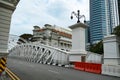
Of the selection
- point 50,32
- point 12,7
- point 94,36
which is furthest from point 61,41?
point 12,7

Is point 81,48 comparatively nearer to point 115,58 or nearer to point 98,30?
point 115,58

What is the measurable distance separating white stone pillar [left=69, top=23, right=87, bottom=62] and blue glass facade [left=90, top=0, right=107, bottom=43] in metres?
86.6

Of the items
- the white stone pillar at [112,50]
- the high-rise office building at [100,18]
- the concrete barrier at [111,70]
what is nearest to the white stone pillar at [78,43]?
the white stone pillar at [112,50]

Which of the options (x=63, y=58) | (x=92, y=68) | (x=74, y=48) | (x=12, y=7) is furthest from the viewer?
(x=63, y=58)

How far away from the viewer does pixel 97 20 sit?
113 meters

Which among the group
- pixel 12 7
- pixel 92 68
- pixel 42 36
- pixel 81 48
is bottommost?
pixel 92 68

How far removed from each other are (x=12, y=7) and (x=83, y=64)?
11.7 metres

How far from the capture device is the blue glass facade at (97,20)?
357ft

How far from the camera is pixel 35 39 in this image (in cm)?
8756

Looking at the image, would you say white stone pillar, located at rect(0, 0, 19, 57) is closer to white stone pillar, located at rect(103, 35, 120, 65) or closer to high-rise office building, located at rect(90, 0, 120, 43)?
white stone pillar, located at rect(103, 35, 120, 65)

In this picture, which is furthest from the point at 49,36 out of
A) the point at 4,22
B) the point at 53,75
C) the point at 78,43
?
the point at 53,75

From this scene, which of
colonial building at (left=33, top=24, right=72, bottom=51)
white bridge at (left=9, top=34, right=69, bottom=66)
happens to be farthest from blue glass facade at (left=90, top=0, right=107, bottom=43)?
white bridge at (left=9, top=34, right=69, bottom=66)

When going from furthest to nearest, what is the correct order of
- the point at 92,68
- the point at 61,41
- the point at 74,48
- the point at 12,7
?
1. the point at 61,41
2. the point at 74,48
3. the point at 92,68
4. the point at 12,7

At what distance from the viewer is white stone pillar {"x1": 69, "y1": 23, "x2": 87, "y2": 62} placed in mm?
23161
